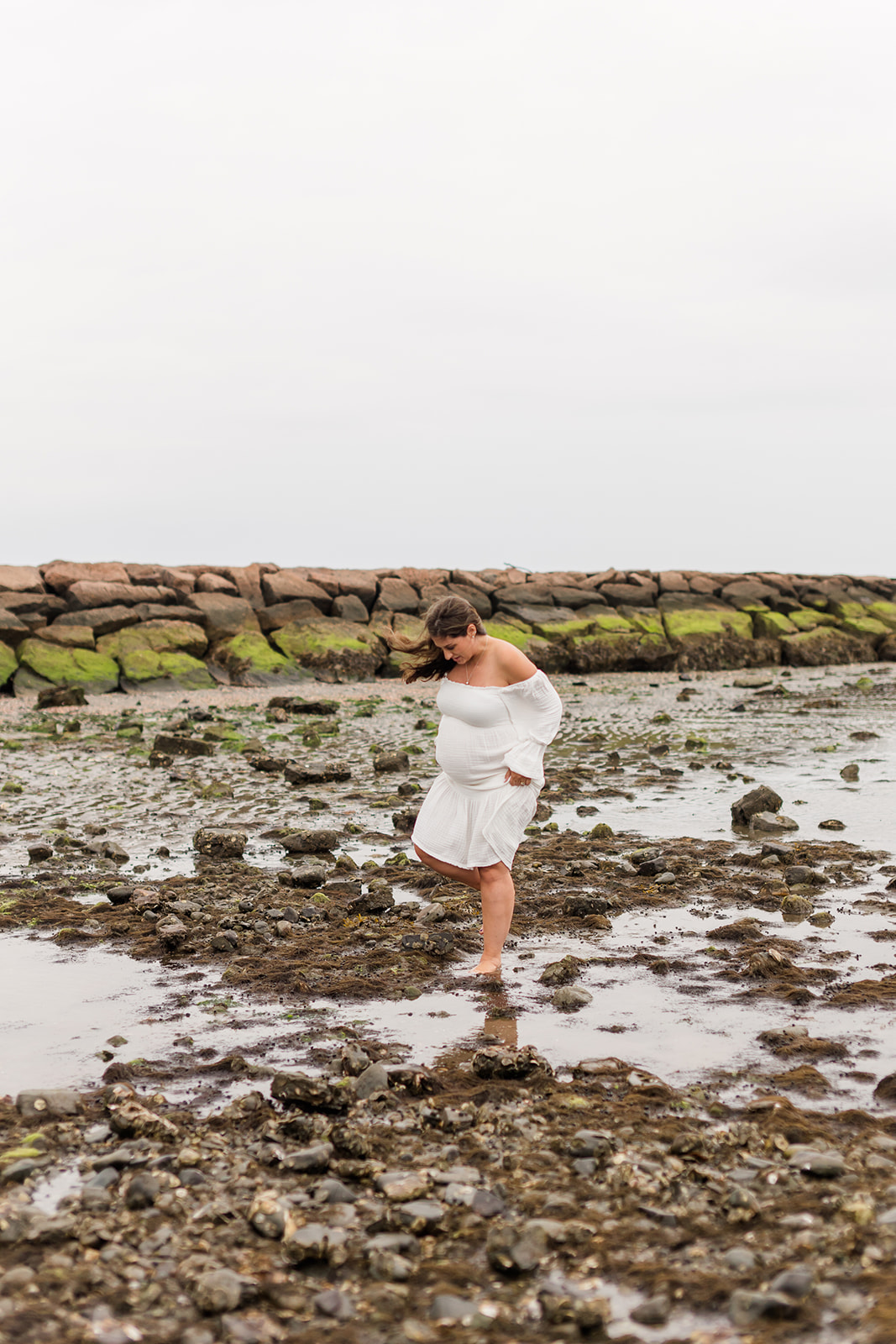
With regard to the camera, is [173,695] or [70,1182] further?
[173,695]

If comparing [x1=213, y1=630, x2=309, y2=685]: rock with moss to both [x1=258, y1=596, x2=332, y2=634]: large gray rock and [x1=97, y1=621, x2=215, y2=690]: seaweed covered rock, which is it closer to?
[x1=97, y1=621, x2=215, y2=690]: seaweed covered rock

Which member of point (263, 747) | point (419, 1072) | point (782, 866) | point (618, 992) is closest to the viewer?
point (419, 1072)

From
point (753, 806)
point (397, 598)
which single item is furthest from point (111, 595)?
point (753, 806)

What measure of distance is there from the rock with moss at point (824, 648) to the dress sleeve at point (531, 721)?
28.6 m

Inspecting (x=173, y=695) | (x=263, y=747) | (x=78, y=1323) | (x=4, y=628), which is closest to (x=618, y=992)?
(x=78, y=1323)

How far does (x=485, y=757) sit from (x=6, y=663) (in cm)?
1910

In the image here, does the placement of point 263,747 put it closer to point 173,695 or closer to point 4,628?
point 173,695

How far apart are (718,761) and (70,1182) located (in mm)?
10593

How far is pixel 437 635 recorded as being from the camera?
237 inches

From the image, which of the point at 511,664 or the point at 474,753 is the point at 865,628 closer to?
the point at 511,664

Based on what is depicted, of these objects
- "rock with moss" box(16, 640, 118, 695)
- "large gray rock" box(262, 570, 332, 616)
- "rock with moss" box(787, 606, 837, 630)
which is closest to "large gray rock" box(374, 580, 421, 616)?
"large gray rock" box(262, 570, 332, 616)

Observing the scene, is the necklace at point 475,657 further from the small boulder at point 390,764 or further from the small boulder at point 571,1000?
the small boulder at point 390,764

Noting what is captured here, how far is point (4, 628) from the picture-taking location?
915 inches

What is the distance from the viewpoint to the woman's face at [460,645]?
19.7ft
